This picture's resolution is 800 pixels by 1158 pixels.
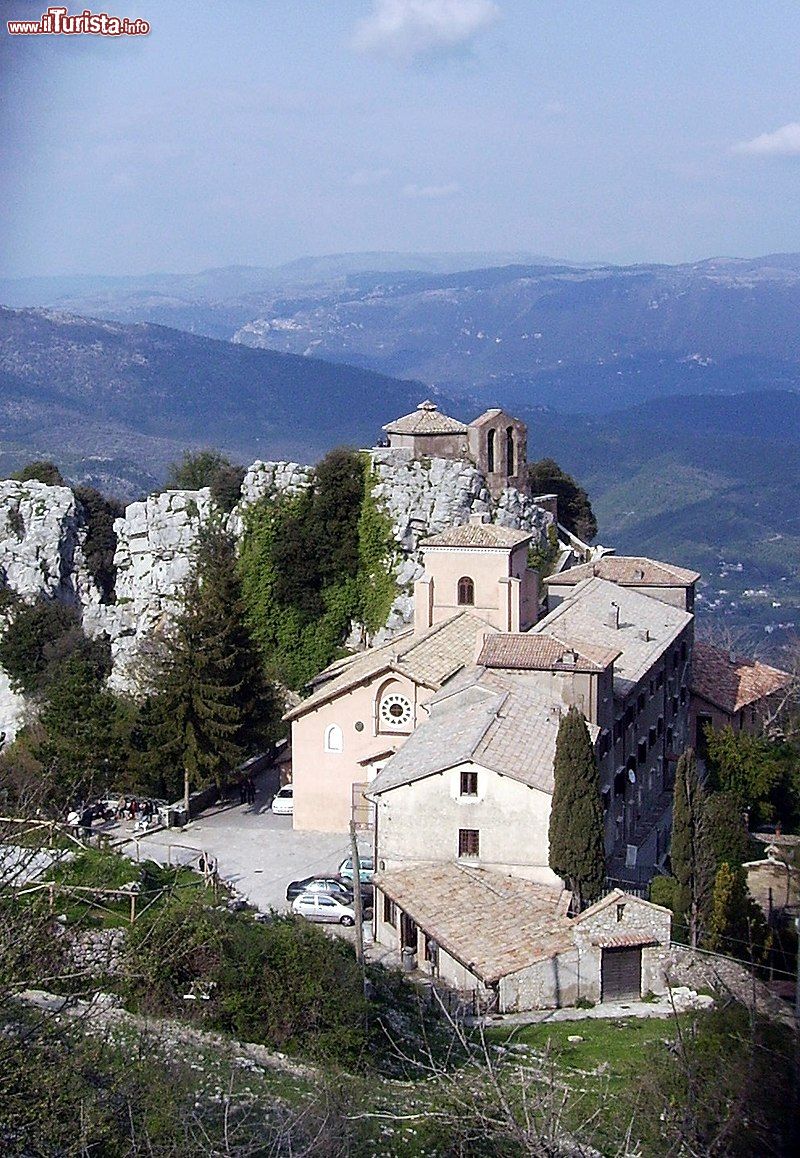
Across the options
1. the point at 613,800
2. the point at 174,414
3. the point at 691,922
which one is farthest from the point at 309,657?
the point at 174,414

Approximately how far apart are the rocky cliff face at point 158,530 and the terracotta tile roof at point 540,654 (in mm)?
9220

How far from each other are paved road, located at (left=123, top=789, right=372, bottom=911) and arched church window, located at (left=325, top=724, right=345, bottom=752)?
59.7 inches

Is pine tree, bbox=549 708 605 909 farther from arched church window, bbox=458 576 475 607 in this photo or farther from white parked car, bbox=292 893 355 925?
arched church window, bbox=458 576 475 607

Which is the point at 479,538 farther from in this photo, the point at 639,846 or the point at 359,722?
the point at 639,846

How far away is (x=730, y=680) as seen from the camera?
109ft

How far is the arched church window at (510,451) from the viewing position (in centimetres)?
3475

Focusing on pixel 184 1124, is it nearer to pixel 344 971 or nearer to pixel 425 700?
pixel 344 971

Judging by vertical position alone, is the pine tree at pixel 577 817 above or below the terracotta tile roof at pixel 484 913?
above

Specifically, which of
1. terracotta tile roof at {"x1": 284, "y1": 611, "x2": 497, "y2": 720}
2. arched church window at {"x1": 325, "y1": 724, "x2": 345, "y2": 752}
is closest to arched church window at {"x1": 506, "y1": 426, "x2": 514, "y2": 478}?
terracotta tile roof at {"x1": 284, "y1": 611, "x2": 497, "y2": 720}

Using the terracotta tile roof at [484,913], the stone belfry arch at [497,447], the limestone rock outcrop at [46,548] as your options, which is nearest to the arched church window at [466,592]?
the stone belfry arch at [497,447]

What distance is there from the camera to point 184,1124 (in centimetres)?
1002

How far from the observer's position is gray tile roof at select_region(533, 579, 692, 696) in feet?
85.2

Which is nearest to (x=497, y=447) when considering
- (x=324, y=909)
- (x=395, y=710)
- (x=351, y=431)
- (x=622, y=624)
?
(x=622, y=624)

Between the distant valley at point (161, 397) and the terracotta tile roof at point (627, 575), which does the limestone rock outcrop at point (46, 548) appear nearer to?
the terracotta tile roof at point (627, 575)
